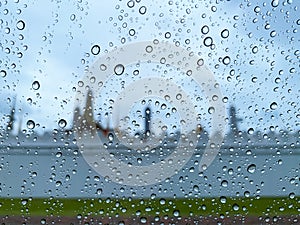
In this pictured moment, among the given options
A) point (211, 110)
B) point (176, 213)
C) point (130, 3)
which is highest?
point (130, 3)

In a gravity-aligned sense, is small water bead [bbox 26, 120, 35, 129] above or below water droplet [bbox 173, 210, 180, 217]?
above

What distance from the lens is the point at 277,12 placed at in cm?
138

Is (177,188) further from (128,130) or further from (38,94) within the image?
(38,94)

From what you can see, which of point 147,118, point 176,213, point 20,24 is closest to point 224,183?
point 176,213

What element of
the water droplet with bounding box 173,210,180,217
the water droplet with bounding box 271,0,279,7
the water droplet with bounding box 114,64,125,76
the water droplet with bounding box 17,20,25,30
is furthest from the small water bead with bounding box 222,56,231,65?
the water droplet with bounding box 17,20,25,30

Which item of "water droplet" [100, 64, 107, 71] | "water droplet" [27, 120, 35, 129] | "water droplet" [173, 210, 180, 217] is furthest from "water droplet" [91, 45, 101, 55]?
"water droplet" [173, 210, 180, 217]

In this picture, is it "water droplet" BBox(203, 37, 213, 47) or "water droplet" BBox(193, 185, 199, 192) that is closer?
"water droplet" BBox(203, 37, 213, 47)

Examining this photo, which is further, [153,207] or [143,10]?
[153,207]

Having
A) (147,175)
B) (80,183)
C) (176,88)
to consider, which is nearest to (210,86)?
(176,88)

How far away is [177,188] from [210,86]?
37 centimetres

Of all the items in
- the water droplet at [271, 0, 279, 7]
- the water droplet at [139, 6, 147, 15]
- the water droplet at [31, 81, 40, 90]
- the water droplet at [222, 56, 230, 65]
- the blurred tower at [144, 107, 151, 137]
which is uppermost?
the water droplet at [271, 0, 279, 7]

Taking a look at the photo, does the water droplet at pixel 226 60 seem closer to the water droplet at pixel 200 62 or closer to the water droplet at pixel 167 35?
the water droplet at pixel 200 62

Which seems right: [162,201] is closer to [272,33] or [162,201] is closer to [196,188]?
[196,188]

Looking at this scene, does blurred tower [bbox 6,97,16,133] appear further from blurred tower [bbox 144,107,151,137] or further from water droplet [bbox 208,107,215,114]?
water droplet [bbox 208,107,215,114]
